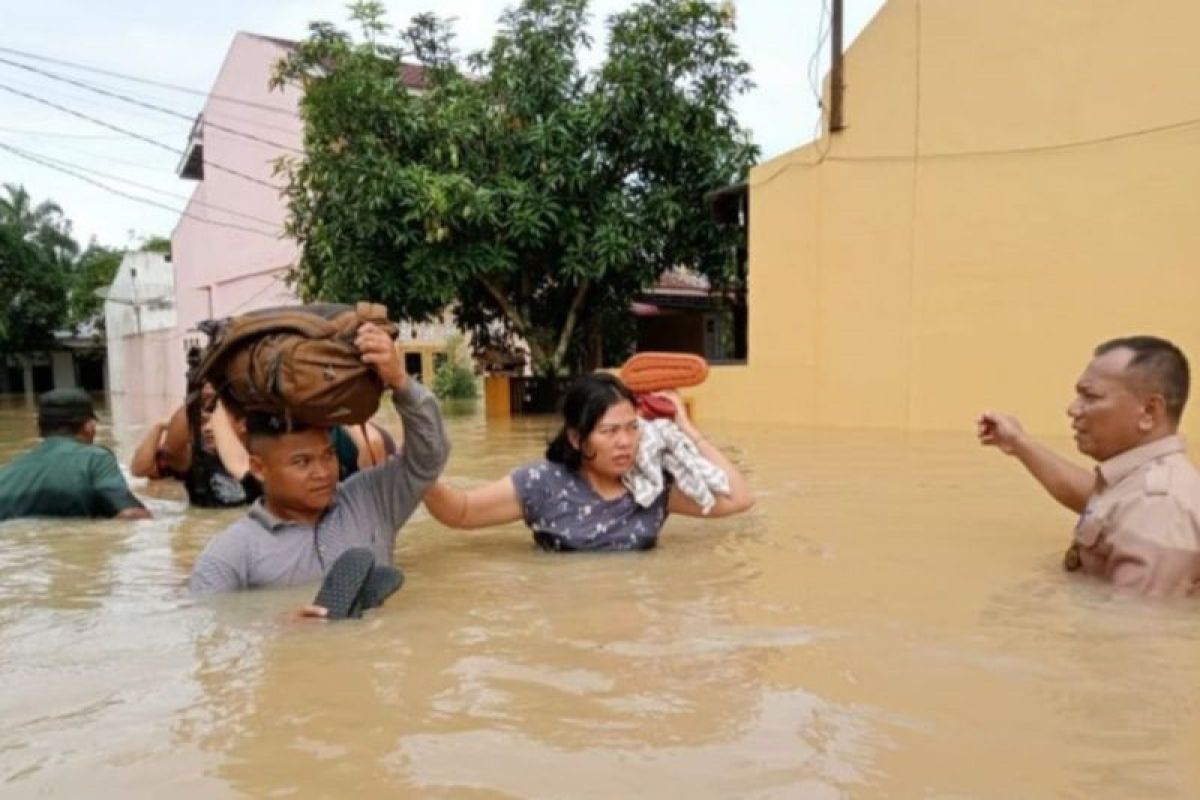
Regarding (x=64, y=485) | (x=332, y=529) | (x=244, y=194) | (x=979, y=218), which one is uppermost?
(x=244, y=194)

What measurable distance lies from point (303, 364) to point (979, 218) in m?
8.41

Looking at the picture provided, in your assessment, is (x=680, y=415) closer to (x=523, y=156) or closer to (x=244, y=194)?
(x=523, y=156)

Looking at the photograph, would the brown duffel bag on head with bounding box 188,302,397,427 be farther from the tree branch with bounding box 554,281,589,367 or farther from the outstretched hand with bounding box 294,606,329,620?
the tree branch with bounding box 554,281,589,367

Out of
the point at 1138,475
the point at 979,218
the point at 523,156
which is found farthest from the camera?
the point at 523,156

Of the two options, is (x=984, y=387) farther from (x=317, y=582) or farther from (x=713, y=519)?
(x=317, y=582)

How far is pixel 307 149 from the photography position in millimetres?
14570

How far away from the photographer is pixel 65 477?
17.6ft

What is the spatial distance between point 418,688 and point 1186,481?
94.7 inches

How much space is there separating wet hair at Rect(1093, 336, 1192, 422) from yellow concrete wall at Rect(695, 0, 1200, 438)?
18.8ft

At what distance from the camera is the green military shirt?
5387 mm

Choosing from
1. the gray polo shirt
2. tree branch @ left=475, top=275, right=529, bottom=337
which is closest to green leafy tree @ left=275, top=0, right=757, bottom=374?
tree branch @ left=475, top=275, right=529, bottom=337

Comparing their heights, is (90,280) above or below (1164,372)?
above

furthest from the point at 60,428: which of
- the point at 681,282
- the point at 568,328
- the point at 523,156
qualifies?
the point at 681,282

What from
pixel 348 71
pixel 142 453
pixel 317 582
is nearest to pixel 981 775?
pixel 317 582
